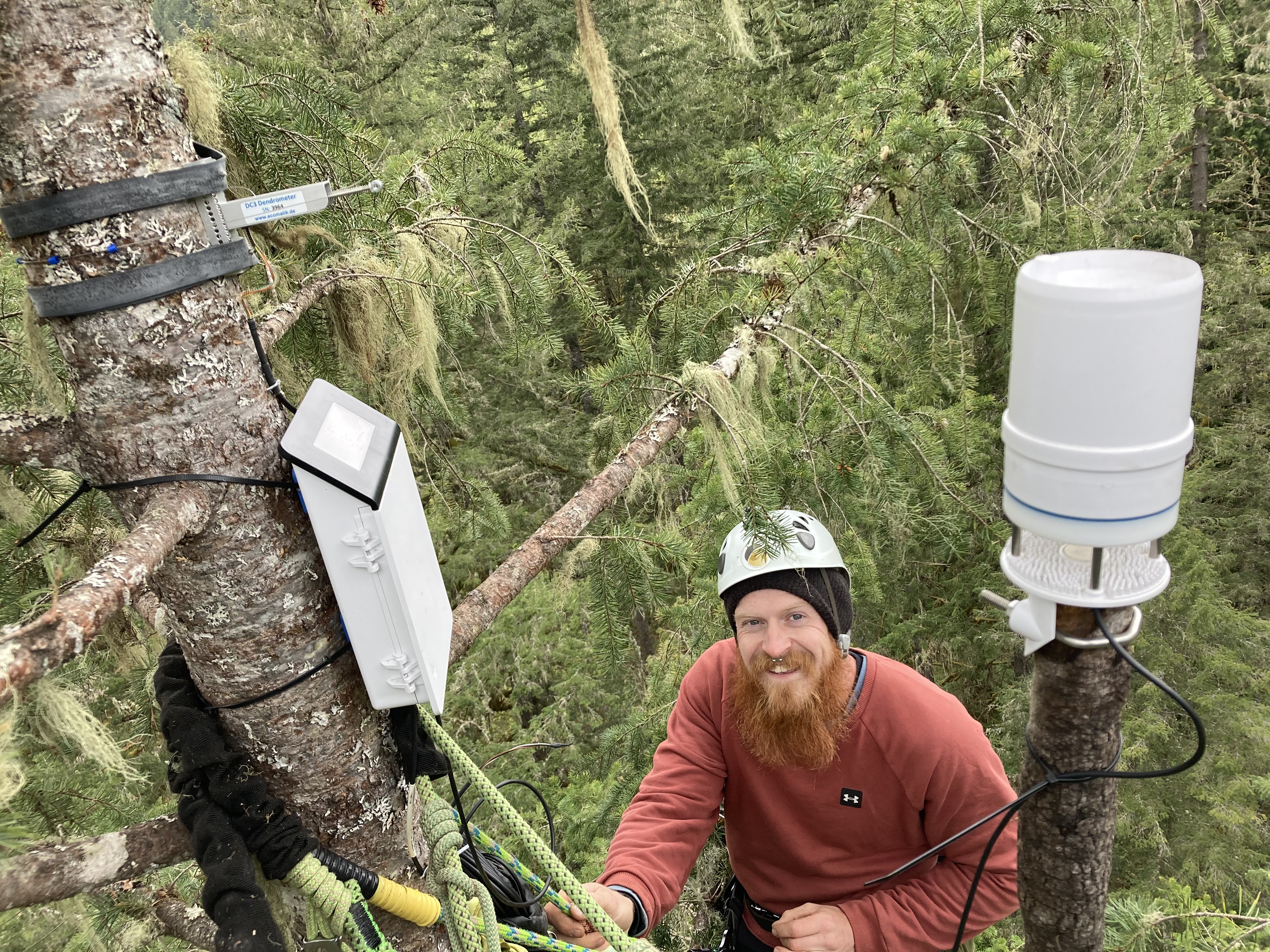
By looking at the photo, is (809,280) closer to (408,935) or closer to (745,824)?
(745,824)

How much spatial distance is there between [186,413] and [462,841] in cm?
102

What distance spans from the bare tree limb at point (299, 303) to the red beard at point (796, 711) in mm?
1589

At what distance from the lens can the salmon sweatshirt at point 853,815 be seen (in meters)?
2.33

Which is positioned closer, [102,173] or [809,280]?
[102,173]

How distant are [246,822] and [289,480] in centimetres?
61

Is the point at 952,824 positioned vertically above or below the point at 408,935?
below

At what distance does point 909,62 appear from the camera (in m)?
3.08

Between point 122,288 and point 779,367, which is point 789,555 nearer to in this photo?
point 779,367

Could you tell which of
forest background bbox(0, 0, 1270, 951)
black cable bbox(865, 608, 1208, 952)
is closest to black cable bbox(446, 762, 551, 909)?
forest background bbox(0, 0, 1270, 951)

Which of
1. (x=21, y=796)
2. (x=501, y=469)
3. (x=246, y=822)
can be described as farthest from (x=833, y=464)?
(x=501, y=469)

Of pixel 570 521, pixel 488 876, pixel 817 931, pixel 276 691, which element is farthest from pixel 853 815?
pixel 276 691

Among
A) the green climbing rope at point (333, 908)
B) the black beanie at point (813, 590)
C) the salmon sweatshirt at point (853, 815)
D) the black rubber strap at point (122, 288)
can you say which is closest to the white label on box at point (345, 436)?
the black rubber strap at point (122, 288)

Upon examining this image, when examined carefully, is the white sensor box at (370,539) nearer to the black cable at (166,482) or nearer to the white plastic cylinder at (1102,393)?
the black cable at (166,482)

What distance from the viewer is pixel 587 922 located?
81.5 inches
